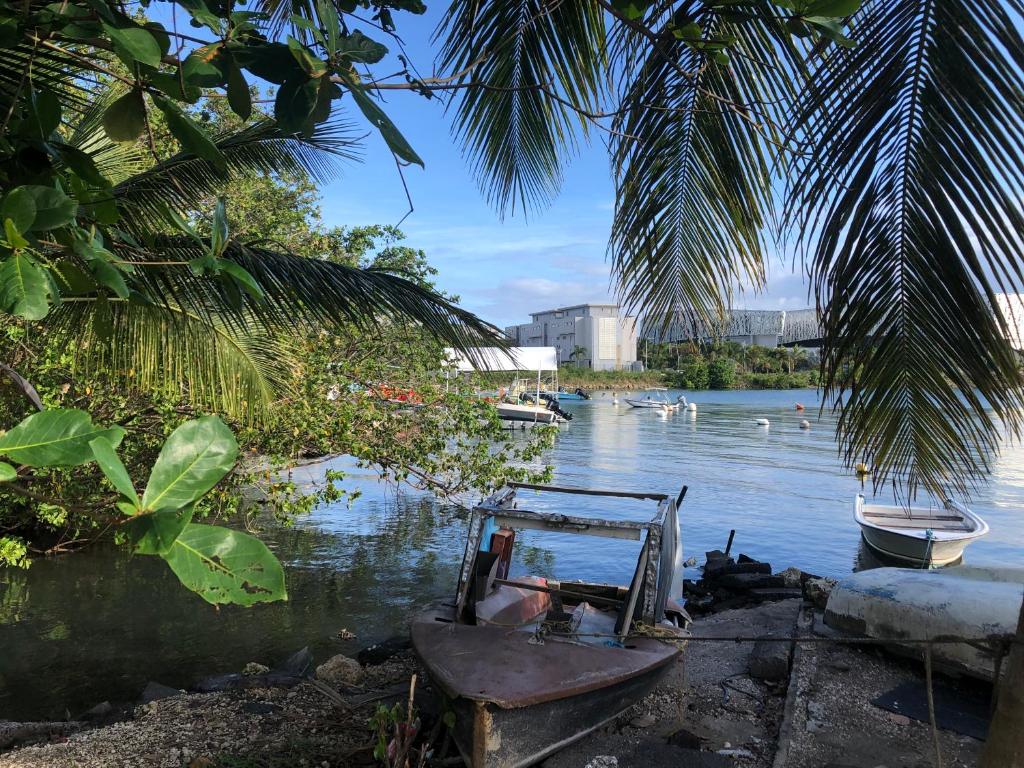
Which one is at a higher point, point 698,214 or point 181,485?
point 698,214

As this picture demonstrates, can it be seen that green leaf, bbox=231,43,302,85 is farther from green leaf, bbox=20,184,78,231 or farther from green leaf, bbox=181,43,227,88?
green leaf, bbox=20,184,78,231

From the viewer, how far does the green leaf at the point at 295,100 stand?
1747 millimetres

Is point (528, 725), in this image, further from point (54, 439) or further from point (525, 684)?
point (54, 439)

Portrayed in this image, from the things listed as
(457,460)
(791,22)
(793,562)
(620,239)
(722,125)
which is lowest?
(793,562)

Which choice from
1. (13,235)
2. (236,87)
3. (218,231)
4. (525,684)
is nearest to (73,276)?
(218,231)

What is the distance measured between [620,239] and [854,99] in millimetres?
1516

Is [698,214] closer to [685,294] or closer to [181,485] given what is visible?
[685,294]

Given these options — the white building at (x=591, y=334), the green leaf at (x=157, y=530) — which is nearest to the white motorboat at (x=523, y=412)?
the white building at (x=591, y=334)

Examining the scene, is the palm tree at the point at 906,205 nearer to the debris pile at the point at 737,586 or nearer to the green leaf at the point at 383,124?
the green leaf at the point at 383,124

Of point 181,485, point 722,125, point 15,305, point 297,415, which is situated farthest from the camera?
point 297,415

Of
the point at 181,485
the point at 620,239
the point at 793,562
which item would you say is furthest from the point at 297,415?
the point at 793,562

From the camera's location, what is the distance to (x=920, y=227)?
2.37m

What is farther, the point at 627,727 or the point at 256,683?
the point at 256,683

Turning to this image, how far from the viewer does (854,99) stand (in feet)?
8.10
